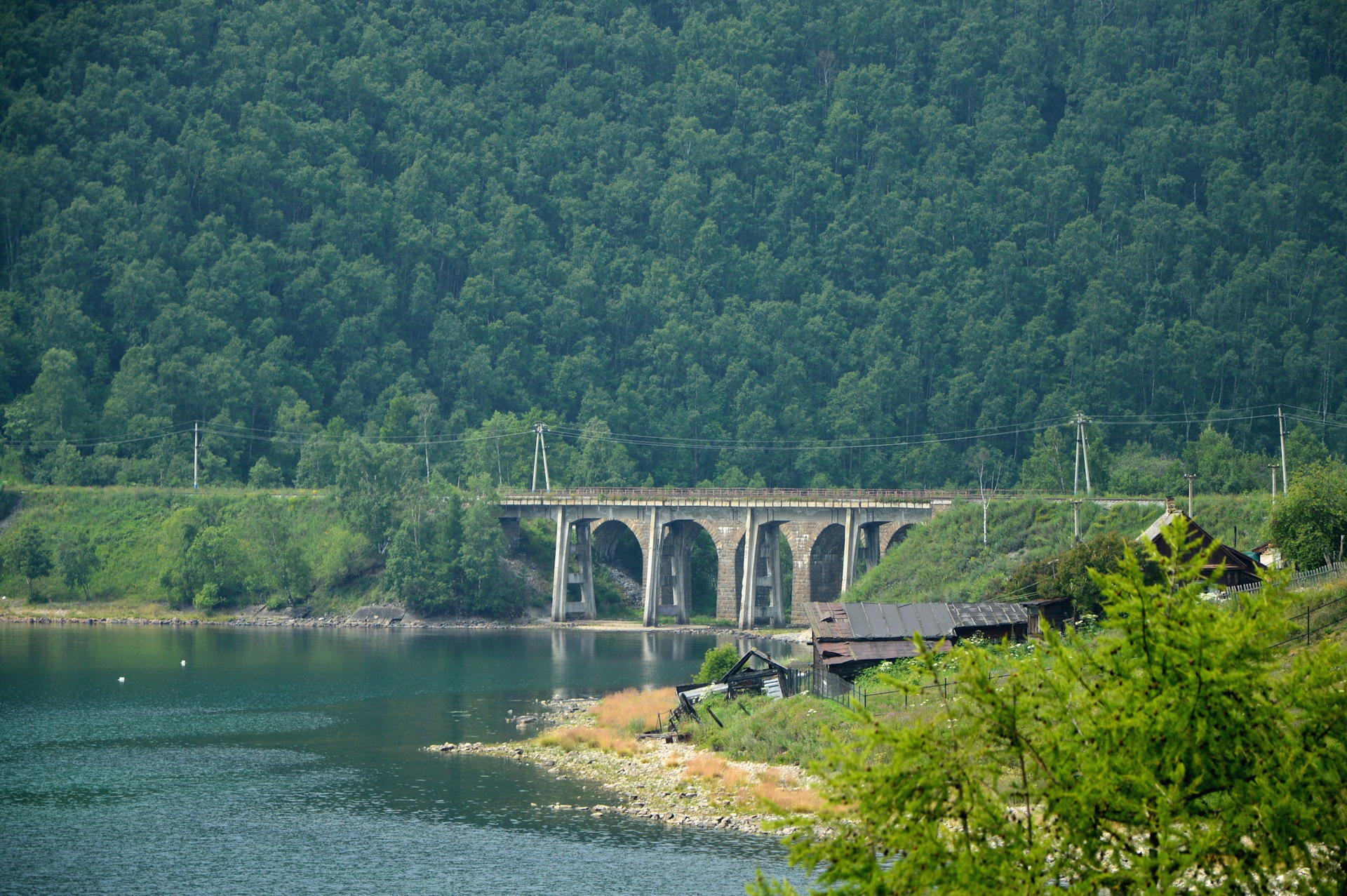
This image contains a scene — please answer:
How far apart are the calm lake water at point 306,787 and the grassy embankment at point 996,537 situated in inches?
614

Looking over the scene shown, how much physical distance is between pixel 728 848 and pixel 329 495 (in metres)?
91.1

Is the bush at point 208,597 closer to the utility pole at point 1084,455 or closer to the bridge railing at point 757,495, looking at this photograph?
the bridge railing at point 757,495

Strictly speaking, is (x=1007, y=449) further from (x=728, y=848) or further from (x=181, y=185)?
(x=728, y=848)

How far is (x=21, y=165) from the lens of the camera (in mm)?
187000

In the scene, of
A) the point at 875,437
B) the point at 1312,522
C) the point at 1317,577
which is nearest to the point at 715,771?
the point at 1317,577

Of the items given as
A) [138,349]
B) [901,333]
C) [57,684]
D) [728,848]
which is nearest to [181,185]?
[138,349]

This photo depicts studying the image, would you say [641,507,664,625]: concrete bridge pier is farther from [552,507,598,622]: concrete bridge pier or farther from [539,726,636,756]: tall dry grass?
[539,726,636,756]: tall dry grass

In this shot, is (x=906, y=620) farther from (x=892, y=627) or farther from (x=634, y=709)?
(x=634, y=709)

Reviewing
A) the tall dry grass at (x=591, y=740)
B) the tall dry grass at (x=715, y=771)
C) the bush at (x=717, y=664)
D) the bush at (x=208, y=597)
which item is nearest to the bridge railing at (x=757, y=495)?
the bush at (x=208, y=597)

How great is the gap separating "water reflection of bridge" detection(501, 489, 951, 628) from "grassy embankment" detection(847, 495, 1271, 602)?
14.2 ft

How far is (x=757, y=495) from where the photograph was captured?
11431 centimetres

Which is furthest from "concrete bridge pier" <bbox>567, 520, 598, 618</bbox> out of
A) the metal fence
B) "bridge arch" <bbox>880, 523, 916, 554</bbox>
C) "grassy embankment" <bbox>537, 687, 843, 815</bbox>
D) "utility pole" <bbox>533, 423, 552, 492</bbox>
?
the metal fence

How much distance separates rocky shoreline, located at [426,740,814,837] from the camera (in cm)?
4625

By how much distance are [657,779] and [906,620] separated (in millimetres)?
15376
